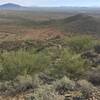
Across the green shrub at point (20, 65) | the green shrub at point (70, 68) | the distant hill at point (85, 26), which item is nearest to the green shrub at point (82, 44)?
the green shrub at point (70, 68)

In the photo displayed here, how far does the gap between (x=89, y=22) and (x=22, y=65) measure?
63.7 m

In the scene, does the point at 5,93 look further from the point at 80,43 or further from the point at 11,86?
the point at 80,43

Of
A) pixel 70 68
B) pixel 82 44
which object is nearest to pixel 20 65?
pixel 70 68

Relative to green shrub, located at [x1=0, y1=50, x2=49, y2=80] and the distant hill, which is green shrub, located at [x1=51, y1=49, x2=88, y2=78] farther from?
the distant hill

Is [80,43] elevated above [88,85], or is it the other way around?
[88,85]

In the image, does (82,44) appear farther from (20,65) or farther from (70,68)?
(20,65)

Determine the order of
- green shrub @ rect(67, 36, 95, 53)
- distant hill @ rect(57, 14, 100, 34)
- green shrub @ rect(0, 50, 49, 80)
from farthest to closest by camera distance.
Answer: distant hill @ rect(57, 14, 100, 34), green shrub @ rect(67, 36, 95, 53), green shrub @ rect(0, 50, 49, 80)

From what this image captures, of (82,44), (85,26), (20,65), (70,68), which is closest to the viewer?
(20,65)

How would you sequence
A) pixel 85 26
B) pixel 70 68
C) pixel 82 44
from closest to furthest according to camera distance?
pixel 70 68, pixel 82 44, pixel 85 26

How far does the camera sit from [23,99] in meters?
9.55

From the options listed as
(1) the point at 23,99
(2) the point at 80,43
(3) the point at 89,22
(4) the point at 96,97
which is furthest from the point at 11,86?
(3) the point at 89,22

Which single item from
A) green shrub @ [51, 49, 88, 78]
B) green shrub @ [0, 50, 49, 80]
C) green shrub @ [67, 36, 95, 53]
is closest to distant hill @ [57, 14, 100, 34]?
green shrub @ [67, 36, 95, 53]

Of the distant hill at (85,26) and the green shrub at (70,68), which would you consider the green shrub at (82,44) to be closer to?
the green shrub at (70,68)

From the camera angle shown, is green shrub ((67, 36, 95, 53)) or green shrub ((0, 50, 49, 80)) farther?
green shrub ((67, 36, 95, 53))
